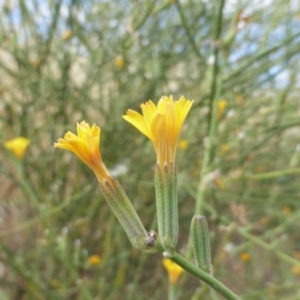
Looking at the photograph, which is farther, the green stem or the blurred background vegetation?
the blurred background vegetation

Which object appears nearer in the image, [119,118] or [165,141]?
[165,141]

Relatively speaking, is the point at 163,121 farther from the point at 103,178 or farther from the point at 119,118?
the point at 119,118

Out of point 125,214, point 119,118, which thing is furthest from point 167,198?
point 119,118

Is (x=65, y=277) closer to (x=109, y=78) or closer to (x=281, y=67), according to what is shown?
(x=109, y=78)

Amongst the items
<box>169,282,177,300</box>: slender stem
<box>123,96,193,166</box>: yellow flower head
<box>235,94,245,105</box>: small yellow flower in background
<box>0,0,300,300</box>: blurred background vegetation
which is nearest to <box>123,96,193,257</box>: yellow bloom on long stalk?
<box>123,96,193,166</box>: yellow flower head

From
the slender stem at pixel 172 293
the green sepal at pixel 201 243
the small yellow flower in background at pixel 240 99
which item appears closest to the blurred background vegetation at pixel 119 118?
the small yellow flower in background at pixel 240 99

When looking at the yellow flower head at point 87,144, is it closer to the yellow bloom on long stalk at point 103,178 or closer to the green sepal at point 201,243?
the yellow bloom on long stalk at point 103,178

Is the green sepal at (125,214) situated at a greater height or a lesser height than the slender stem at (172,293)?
lesser

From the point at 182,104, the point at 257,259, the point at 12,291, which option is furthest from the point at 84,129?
the point at 257,259

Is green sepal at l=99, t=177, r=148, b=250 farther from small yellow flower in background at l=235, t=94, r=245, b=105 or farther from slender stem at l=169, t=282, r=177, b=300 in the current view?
small yellow flower in background at l=235, t=94, r=245, b=105
